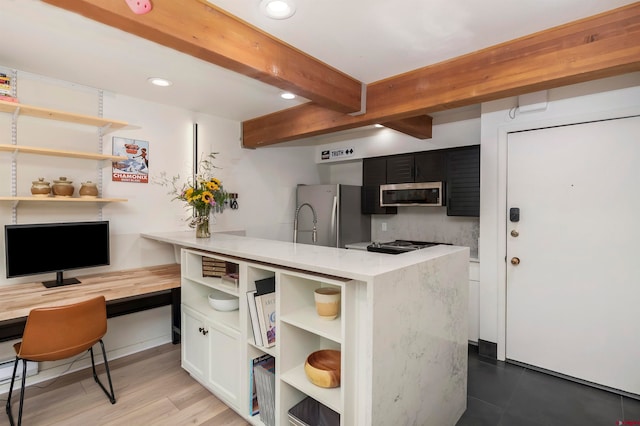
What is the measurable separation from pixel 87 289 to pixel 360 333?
214 centimetres

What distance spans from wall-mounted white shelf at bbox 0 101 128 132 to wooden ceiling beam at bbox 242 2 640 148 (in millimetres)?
2001

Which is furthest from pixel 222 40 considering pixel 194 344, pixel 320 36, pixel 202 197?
pixel 194 344

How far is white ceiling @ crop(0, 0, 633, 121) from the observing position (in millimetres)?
1670

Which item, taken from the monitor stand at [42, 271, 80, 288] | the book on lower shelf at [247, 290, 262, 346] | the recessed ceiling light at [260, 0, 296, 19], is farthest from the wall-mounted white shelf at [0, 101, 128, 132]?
the book on lower shelf at [247, 290, 262, 346]

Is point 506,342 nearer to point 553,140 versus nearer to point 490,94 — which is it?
point 553,140

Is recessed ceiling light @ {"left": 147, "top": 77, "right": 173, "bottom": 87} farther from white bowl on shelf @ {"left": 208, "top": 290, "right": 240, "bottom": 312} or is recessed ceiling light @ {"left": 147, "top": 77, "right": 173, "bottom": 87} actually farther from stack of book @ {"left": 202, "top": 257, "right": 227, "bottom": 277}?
white bowl on shelf @ {"left": 208, "top": 290, "right": 240, "bottom": 312}

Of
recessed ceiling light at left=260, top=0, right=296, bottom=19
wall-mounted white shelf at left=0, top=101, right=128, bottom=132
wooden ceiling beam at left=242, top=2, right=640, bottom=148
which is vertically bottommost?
wall-mounted white shelf at left=0, top=101, right=128, bottom=132

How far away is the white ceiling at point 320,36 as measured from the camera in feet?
5.48

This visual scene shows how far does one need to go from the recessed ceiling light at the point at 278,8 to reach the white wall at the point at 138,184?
2.11 meters

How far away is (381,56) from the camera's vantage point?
7.18 feet

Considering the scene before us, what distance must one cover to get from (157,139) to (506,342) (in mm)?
3873

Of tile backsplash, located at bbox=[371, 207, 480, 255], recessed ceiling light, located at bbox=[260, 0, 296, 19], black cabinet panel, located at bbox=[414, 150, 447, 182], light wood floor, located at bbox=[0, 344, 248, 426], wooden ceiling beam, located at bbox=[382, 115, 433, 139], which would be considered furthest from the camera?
tile backsplash, located at bbox=[371, 207, 480, 255]

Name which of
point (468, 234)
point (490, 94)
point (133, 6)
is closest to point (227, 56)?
point (133, 6)

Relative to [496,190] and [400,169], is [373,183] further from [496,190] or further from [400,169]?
[496,190]
